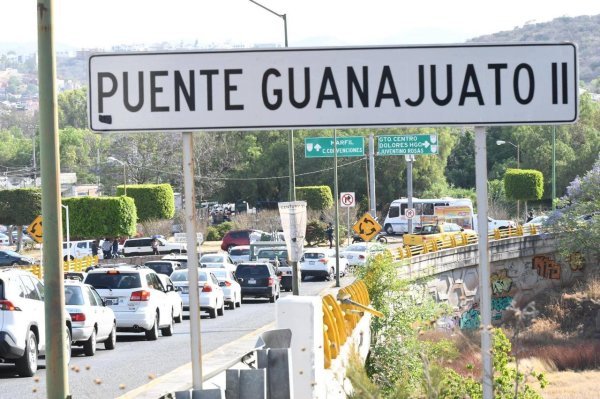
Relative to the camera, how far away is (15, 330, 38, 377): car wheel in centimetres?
1811

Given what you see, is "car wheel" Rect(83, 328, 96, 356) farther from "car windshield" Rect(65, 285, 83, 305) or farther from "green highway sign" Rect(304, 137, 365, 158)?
"green highway sign" Rect(304, 137, 365, 158)

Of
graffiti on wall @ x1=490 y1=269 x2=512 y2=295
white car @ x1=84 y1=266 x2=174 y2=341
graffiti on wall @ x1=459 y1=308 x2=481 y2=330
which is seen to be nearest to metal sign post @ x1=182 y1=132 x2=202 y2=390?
white car @ x1=84 y1=266 x2=174 y2=341

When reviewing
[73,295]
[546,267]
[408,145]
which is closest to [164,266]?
[408,145]

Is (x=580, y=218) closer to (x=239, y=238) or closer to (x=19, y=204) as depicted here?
(x=239, y=238)

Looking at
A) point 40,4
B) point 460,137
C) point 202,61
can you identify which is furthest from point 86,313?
point 460,137

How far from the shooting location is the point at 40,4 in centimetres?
825

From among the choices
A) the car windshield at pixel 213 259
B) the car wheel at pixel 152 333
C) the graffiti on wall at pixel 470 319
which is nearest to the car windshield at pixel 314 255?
the car windshield at pixel 213 259

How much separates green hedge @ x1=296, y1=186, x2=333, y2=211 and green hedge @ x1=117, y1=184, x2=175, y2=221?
8.19 meters

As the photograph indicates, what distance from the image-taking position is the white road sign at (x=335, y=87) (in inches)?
250

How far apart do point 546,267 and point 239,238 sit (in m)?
18.4

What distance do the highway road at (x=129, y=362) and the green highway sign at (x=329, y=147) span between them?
1511cm

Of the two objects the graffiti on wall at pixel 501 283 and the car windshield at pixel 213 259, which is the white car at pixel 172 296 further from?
the graffiti on wall at pixel 501 283

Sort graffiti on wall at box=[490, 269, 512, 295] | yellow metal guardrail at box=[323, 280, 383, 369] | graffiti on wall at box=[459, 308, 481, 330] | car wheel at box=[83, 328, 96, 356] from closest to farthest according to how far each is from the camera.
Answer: yellow metal guardrail at box=[323, 280, 383, 369]
car wheel at box=[83, 328, 96, 356]
graffiti on wall at box=[459, 308, 481, 330]
graffiti on wall at box=[490, 269, 512, 295]

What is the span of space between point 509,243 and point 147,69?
6038 cm
